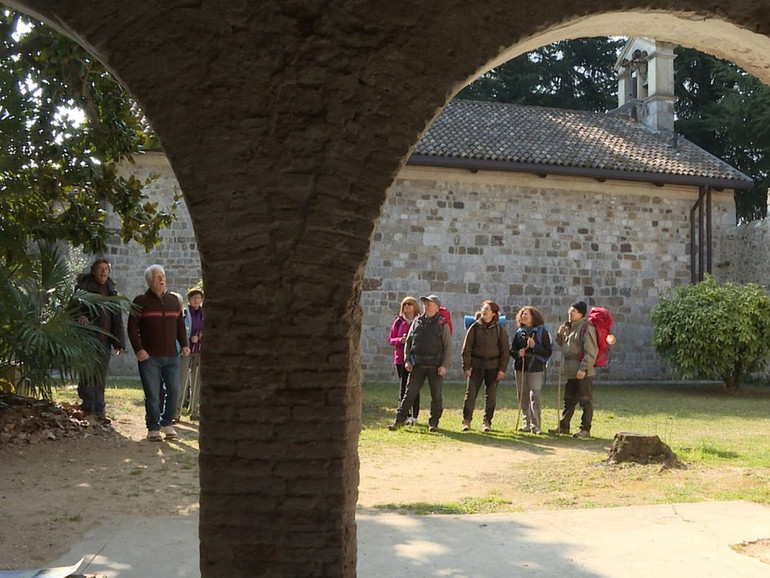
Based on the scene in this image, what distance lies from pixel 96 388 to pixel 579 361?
565cm

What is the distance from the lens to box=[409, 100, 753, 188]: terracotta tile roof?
18.4 meters

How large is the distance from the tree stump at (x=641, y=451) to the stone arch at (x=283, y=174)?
209 inches

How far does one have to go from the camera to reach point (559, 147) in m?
19.6

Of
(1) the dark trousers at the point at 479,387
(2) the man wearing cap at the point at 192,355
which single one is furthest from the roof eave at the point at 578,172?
(2) the man wearing cap at the point at 192,355

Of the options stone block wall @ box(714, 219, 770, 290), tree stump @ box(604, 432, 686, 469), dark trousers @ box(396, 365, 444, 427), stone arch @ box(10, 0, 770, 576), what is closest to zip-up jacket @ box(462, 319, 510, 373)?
dark trousers @ box(396, 365, 444, 427)

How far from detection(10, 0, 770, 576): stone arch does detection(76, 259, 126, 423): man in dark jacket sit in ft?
18.7

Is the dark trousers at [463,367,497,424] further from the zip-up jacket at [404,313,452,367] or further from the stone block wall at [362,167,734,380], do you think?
the stone block wall at [362,167,734,380]

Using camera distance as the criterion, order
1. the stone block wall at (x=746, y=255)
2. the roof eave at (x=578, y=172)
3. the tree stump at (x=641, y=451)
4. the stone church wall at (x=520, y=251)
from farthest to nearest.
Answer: the stone block wall at (x=746, y=255)
the roof eave at (x=578, y=172)
the stone church wall at (x=520, y=251)
the tree stump at (x=641, y=451)

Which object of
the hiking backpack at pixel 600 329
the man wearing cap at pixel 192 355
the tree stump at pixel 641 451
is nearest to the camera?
the tree stump at pixel 641 451

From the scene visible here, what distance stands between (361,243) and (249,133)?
2.16ft

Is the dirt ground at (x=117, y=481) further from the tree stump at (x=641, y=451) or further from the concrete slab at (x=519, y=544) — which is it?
the tree stump at (x=641, y=451)

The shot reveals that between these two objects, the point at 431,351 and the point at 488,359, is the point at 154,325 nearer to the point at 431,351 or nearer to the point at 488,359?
the point at 431,351

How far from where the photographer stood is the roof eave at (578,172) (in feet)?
58.9

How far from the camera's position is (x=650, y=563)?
4.80 metres
